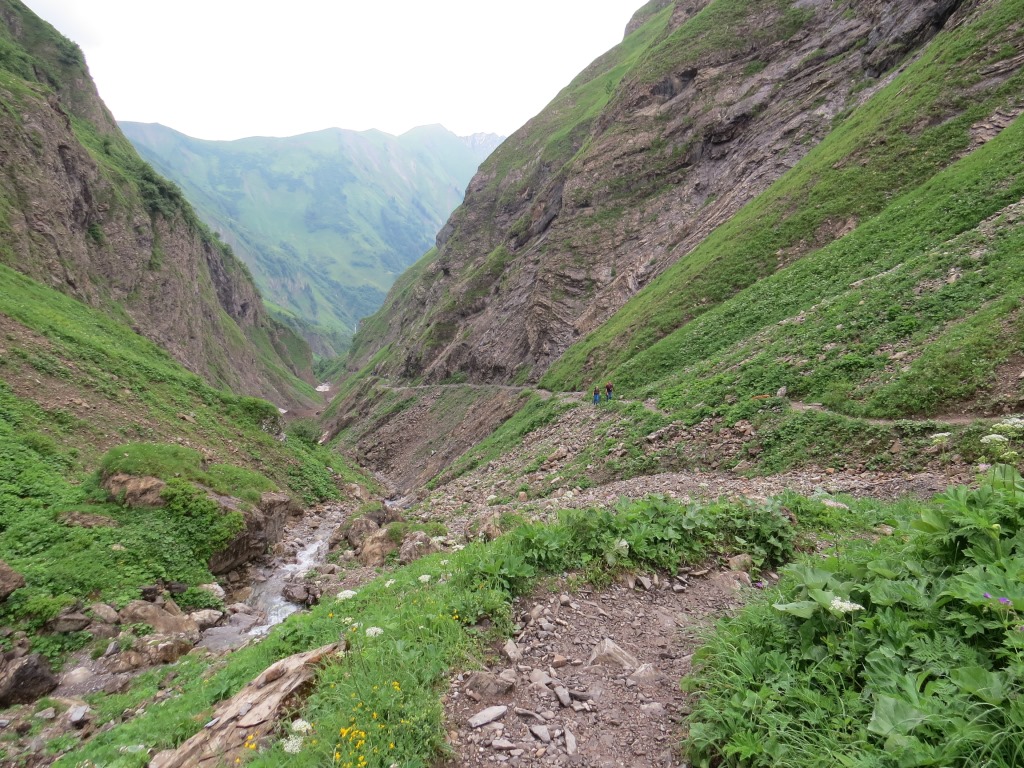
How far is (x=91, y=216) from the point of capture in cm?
5159

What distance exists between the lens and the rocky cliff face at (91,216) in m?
40.1

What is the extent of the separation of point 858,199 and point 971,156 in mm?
5312

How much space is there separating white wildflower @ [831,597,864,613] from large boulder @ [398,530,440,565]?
1170 centimetres

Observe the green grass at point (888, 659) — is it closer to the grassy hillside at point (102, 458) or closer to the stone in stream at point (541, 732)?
the stone in stream at point (541, 732)

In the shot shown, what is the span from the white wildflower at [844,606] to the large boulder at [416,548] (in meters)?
11.7

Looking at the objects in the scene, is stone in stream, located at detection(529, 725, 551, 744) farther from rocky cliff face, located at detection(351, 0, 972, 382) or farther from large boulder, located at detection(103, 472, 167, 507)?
rocky cliff face, located at detection(351, 0, 972, 382)

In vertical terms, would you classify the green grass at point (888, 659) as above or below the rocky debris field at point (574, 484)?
above

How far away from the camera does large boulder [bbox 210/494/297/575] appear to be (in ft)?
56.3

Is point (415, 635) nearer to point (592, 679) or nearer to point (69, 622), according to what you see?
point (592, 679)

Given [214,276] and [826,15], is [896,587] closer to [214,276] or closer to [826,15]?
[826,15]

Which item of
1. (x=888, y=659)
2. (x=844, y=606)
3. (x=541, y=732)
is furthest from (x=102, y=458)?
(x=888, y=659)

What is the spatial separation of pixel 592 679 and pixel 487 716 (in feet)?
4.48

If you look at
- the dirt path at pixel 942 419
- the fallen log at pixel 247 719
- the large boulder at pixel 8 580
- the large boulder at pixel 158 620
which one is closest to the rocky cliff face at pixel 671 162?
the dirt path at pixel 942 419

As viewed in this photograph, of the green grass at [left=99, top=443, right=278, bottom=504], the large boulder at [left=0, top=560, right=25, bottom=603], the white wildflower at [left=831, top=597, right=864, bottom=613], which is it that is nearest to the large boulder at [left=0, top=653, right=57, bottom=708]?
the large boulder at [left=0, top=560, right=25, bottom=603]
